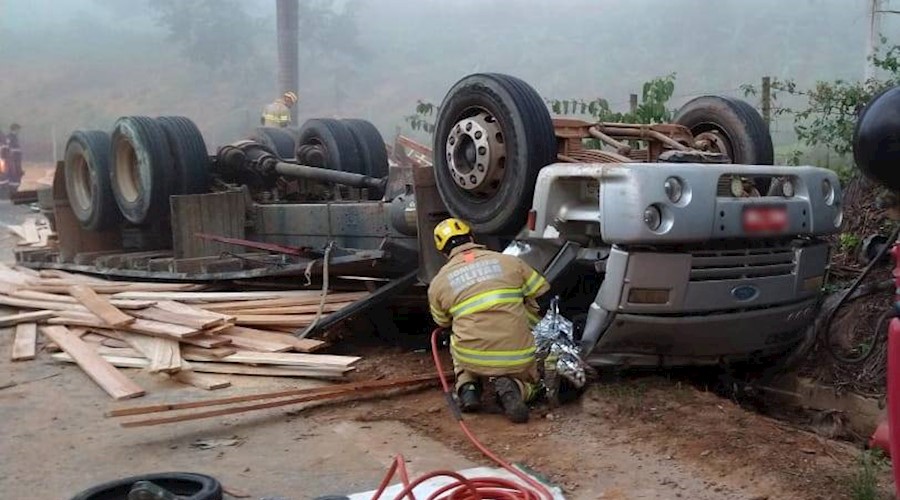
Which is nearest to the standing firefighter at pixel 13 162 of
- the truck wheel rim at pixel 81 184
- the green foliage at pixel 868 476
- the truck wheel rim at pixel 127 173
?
the truck wheel rim at pixel 81 184

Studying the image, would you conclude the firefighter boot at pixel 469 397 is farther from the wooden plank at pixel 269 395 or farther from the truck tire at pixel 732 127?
the truck tire at pixel 732 127

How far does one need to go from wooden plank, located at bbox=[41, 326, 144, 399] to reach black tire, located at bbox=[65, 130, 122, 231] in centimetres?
198

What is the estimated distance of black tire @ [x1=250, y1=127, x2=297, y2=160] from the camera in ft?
32.2

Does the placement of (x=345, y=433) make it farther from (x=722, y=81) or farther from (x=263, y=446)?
(x=722, y=81)

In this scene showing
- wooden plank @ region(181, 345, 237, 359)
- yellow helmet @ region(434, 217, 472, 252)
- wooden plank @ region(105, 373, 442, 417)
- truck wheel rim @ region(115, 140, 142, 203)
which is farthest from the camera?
truck wheel rim @ region(115, 140, 142, 203)

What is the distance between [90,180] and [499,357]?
5.77m

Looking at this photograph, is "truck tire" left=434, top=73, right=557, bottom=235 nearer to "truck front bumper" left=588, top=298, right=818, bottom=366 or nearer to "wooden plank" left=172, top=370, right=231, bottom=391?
"truck front bumper" left=588, top=298, right=818, bottom=366

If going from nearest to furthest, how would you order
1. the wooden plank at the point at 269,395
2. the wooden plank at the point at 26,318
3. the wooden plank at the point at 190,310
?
the wooden plank at the point at 269,395, the wooden plank at the point at 190,310, the wooden plank at the point at 26,318

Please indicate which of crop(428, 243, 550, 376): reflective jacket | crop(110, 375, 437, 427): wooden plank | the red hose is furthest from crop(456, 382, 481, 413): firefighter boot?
the red hose

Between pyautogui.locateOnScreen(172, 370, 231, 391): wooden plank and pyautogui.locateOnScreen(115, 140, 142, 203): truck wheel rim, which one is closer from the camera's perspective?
pyautogui.locateOnScreen(172, 370, 231, 391): wooden plank

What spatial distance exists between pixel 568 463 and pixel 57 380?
3.63m

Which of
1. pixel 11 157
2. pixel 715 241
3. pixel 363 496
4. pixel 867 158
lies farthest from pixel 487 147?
pixel 11 157

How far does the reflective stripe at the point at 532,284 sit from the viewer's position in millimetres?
5008

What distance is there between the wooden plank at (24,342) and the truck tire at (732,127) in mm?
4896
